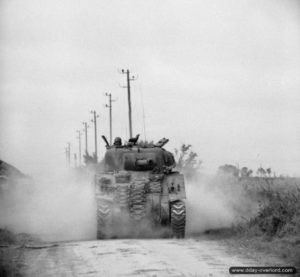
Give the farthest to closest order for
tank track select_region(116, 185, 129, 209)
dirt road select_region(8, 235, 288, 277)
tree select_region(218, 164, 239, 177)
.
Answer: tree select_region(218, 164, 239, 177), tank track select_region(116, 185, 129, 209), dirt road select_region(8, 235, 288, 277)

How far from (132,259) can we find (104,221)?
5552 millimetres

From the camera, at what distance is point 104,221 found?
18000 mm

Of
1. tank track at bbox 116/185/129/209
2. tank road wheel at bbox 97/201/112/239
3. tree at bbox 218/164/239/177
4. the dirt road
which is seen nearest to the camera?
the dirt road

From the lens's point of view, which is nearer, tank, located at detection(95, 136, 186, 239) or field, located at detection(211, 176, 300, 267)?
field, located at detection(211, 176, 300, 267)

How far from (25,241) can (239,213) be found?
28.8 ft

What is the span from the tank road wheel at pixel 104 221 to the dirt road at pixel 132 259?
64.3 inches

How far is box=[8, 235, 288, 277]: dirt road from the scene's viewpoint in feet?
36.7

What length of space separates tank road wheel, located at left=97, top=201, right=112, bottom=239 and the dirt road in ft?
5.36

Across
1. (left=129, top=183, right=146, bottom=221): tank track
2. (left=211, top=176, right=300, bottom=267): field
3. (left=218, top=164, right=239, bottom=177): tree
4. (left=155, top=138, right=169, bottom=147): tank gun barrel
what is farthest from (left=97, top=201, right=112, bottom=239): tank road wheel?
(left=218, top=164, right=239, bottom=177): tree

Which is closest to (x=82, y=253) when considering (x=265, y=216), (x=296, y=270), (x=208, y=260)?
(x=208, y=260)

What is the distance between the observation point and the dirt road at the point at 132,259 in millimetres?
11180

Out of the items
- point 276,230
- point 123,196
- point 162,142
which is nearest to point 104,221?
point 123,196

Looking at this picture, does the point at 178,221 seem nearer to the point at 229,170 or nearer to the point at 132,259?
the point at 132,259

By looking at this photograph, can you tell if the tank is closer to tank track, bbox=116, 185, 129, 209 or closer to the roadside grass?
tank track, bbox=116, 185, 129, 209
